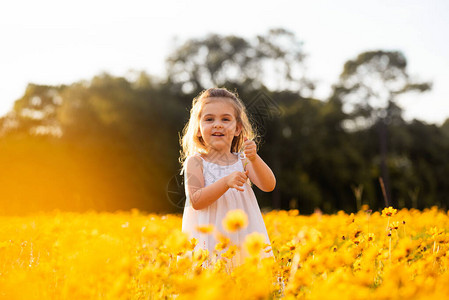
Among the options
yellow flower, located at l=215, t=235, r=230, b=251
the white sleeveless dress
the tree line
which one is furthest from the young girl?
the tree line

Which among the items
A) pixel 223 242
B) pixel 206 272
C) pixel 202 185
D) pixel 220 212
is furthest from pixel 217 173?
pixel 206 272

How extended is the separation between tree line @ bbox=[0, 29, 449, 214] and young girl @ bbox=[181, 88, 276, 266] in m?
12.8

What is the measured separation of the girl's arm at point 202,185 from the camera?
2777 mm

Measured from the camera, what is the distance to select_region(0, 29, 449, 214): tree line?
61.5 feet

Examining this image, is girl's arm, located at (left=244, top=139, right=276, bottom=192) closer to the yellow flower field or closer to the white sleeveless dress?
the white sleeveless dress

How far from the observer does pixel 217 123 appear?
3.40m

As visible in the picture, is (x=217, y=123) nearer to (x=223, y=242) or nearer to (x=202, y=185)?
(x=202, y=185)

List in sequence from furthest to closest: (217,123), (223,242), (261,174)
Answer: (217,123), (261,174), (223,242)

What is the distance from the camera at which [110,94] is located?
20.2m

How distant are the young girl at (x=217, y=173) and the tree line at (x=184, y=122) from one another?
42.1 ft

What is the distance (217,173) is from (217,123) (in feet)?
1.32

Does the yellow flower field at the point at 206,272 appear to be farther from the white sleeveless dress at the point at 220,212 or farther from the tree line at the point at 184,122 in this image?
the tree line at the point at 184,122

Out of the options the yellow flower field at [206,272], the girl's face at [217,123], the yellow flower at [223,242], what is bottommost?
the yellow flower field at [206,272]

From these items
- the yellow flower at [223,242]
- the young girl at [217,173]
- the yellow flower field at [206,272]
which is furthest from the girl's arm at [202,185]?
the yellow flower at [223,242]
